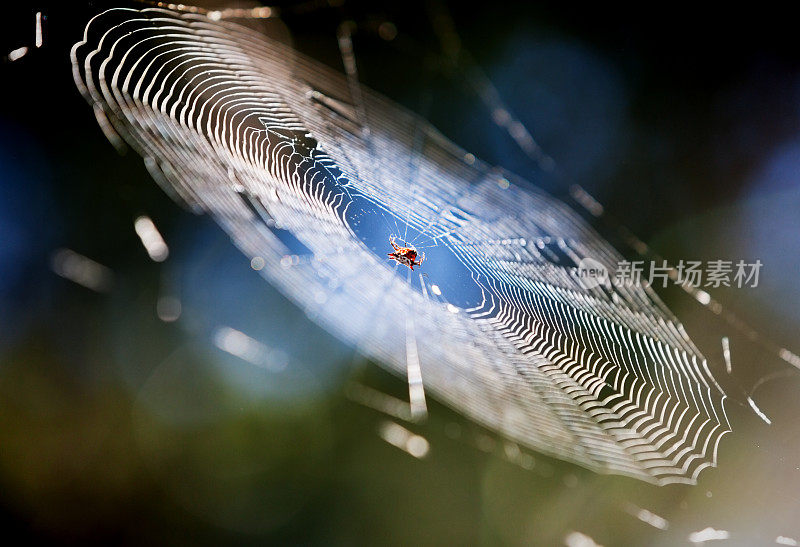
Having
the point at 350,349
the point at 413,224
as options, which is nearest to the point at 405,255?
the point at 413,224

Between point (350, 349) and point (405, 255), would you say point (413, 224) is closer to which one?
point (405, 255)

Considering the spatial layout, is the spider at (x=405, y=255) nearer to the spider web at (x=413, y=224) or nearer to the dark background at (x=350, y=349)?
the spider web at (x=413, y=224)

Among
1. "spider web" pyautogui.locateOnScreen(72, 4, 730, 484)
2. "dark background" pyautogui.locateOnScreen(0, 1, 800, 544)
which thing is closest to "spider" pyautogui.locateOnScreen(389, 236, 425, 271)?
"spider web" pyautogui.locateOnScreen(72, 4, 730, 484)

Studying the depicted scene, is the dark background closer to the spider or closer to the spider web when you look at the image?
the spider web

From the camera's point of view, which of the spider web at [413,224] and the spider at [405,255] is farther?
the spider at [405,255]

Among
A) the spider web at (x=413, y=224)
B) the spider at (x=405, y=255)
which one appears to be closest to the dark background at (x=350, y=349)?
the spider web at (x=413, y=224)
